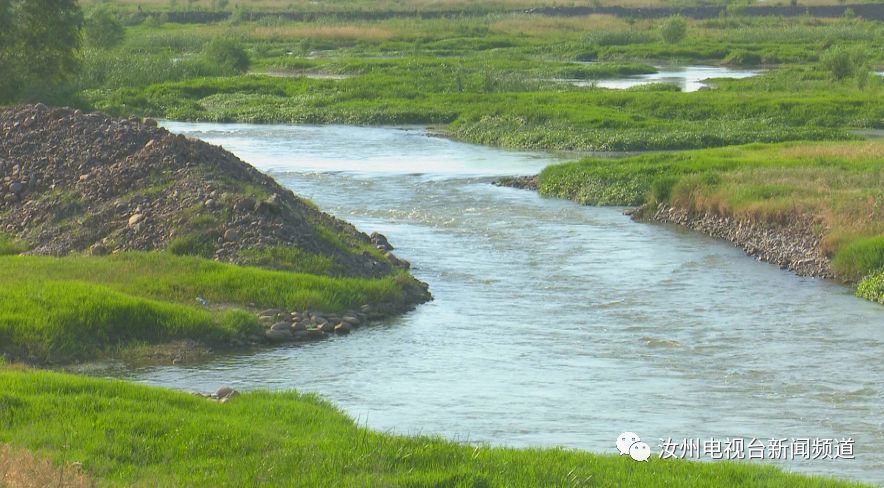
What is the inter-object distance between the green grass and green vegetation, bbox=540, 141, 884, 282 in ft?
39.8

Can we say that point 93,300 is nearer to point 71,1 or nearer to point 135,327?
point 135,327

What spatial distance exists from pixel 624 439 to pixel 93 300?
7916 millimetres

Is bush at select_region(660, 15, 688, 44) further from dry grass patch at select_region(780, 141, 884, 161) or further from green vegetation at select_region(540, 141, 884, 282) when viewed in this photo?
dry grass patch at select_region(780, 141, 884, 161)

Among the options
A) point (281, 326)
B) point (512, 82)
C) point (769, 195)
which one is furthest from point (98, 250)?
point (512, 82)

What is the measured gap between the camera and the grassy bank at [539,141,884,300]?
22.6m

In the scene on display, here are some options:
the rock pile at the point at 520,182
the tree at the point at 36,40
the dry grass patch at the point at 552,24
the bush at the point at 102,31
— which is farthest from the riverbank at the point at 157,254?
the dry grass patch at the point at 552,24

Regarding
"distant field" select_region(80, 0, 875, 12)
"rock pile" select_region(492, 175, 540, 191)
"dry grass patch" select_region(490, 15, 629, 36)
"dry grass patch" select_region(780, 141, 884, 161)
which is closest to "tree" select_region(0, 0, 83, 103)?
"rock pile" select_region(492, 175, 540, 191)

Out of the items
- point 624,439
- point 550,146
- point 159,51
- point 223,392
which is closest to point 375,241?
point 223,392

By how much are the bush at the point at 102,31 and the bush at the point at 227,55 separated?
6446 millimetres

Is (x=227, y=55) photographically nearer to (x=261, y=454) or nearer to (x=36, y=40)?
(x=36, y=40)

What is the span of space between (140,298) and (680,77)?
172 feet

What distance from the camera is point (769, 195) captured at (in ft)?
85.7

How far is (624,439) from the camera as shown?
11602mm

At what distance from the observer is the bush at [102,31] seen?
2798 inches
